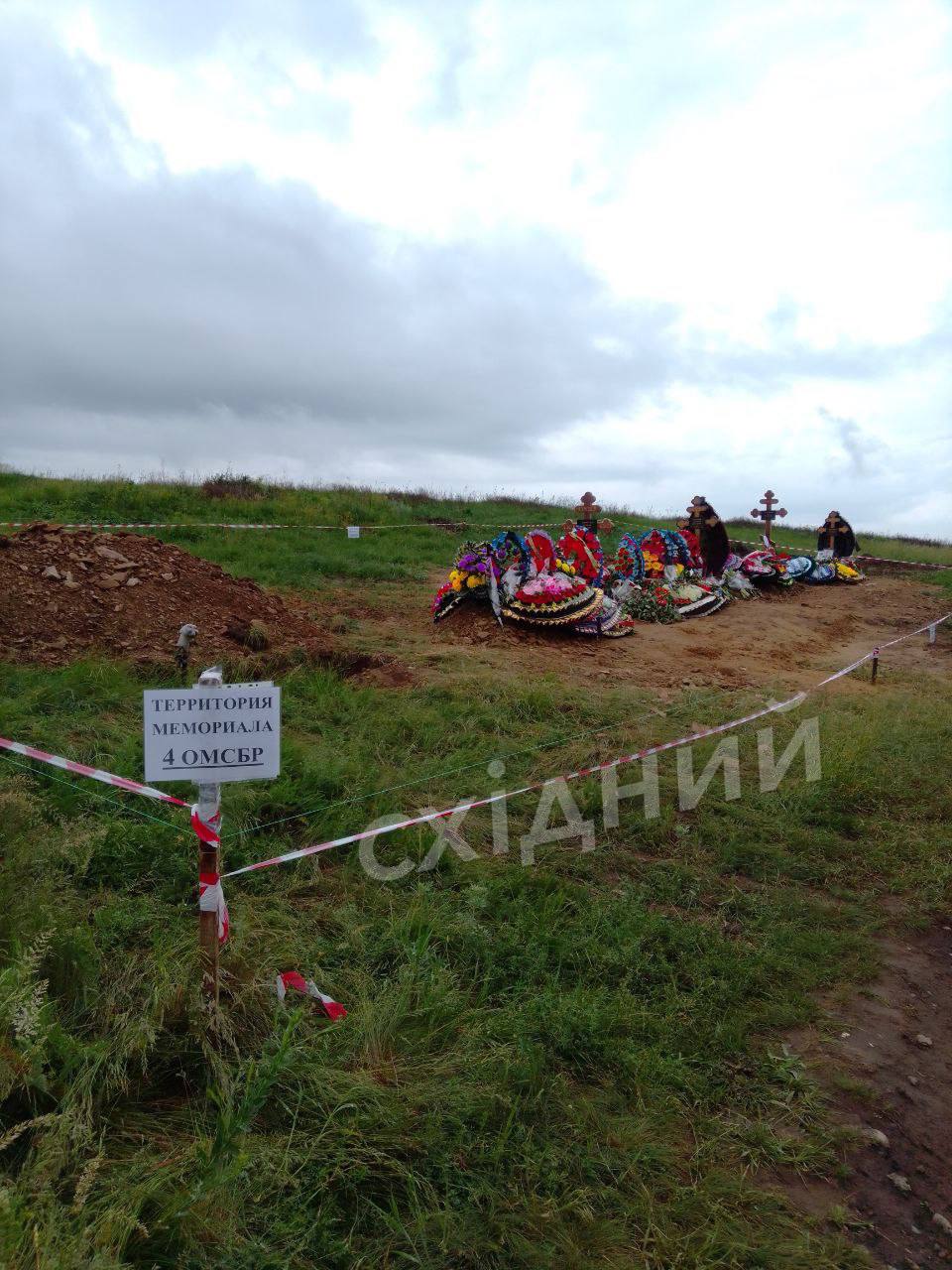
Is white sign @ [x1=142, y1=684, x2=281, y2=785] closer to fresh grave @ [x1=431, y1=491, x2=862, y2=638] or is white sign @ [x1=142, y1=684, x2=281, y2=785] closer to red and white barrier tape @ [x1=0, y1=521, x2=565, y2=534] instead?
fresh grave @ [x1=431, y1=491, x2=862, y2=638]

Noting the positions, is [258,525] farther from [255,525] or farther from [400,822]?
[400,822]

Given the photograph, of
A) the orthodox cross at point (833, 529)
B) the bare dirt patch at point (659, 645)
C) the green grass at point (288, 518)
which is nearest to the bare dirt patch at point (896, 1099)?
the bare dirt patch at point (659, 645)

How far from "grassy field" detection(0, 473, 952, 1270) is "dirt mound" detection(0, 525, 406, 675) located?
117 cm

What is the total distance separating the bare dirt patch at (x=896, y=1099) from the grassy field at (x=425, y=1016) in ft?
0.30

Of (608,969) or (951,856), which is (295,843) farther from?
(951,856)

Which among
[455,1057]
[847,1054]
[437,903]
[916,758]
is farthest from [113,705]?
[916,758]

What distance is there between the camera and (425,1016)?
2588 mm

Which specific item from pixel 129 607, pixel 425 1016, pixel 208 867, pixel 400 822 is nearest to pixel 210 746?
pixel 208 867

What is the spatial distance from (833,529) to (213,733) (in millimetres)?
18191

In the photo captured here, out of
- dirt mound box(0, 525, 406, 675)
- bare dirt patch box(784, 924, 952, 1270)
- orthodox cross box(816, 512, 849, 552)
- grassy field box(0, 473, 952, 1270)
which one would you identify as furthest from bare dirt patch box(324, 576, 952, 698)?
orthodox cross box(816, 512, 849, 552)

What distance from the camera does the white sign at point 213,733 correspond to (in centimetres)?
241

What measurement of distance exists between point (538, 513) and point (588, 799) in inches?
754

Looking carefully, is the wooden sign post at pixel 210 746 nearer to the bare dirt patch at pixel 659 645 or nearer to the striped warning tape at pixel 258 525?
the bare dirt patch at pixel 659 645

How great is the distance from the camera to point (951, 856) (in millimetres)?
4176
